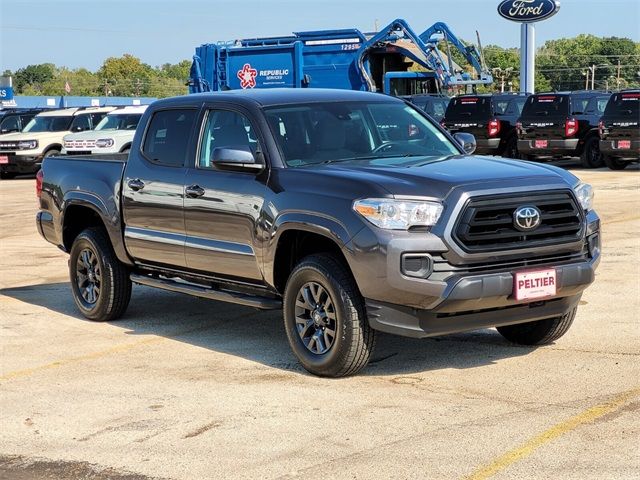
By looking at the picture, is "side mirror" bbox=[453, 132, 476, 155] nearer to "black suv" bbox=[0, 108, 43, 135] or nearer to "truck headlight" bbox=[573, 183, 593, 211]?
"truck headlight" bbox=[573, 183, 593, 211]

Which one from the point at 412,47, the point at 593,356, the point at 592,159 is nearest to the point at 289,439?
the point at 593,356

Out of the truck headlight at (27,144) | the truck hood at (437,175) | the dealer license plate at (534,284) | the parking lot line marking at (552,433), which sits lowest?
the parking lot line marking at (552,433)

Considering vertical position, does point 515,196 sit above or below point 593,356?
above

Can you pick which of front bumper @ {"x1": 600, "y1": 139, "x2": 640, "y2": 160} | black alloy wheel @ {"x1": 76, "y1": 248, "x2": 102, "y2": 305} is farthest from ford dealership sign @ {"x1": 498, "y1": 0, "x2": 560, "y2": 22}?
black alloy wheel @ {"x1": 76, "y1": 248, "x2": 102, "y2": 305}

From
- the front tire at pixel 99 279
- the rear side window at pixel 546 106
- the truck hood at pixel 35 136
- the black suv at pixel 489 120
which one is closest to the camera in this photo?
the front tire at pixel 99 279

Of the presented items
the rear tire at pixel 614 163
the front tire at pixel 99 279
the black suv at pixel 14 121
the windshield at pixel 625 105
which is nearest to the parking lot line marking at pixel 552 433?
the front tire at pixel 99 279

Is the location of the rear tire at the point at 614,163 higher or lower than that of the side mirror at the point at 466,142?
lower

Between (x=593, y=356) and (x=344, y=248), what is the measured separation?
1955mm

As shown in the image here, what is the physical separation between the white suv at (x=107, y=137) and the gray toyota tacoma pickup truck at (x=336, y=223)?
17.6 meters

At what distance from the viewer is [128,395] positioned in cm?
697

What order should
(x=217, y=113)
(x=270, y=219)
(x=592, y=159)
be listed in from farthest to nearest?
(x=592, y=159), (x=217, y=113), (x=270, y=219)

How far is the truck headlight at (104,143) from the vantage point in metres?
26.8

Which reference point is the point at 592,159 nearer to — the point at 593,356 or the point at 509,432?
the point at 593,356

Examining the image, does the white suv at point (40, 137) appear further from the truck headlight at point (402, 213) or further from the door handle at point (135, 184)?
the truck headlight at point (402, 213)
